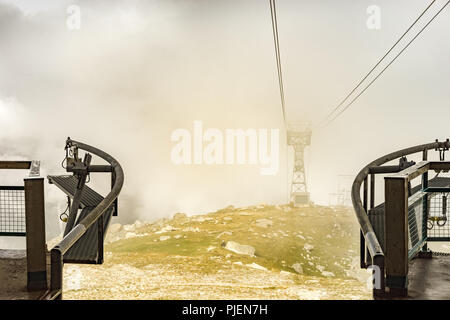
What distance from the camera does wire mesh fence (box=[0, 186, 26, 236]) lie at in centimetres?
507

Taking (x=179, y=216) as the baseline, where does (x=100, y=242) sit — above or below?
above

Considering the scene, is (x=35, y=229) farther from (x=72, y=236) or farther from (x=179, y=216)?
(x=179, y=216)

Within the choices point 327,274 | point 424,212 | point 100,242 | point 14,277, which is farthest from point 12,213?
point 327,274

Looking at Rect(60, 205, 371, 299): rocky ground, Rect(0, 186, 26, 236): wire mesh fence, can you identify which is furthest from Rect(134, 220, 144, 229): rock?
Rect(0, 186, 26, 236): wire mesh fence

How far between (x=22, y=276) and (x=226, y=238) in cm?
1590

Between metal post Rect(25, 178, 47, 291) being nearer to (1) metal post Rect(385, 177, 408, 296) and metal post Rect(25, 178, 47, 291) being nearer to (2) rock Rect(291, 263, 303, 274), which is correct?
(1) metal post Rect(385, 177, 408, 296)

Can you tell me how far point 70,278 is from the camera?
30.7 ft

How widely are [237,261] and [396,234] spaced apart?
11528 millimetres

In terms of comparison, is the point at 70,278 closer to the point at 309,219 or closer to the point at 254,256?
the point at 254,256

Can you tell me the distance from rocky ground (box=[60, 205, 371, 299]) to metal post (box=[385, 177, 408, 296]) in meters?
3.45

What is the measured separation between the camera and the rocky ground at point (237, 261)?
26.3 feet

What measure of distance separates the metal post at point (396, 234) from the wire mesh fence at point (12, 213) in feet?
15.0

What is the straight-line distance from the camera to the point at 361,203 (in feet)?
13.1
